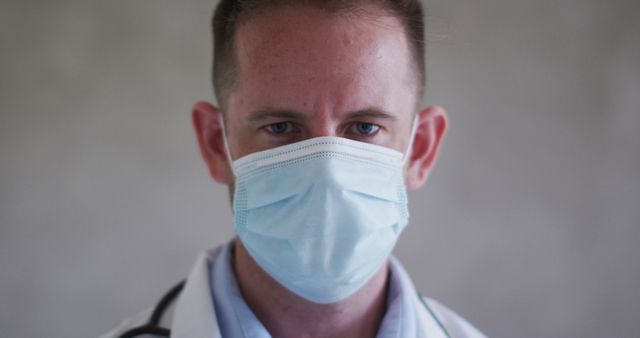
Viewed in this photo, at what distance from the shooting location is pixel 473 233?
1.88 meters

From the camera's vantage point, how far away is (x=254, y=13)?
1115 mm

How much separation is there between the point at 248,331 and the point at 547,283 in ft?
4.32

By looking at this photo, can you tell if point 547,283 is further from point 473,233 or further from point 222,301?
point 222,301

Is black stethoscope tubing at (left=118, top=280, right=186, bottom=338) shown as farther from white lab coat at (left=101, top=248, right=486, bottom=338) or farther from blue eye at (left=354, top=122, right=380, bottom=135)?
blue eye at (left=354, top=122, right=380, bottom=135)

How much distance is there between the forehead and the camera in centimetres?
101

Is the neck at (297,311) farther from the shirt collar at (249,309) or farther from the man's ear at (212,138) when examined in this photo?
the man's ear at (212,138)

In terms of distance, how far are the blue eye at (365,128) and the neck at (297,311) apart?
0.38 metres

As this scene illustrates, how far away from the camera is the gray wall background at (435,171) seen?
70.9 inches

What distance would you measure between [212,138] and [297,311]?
1.56ft

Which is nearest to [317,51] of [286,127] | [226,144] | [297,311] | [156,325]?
[286,127]

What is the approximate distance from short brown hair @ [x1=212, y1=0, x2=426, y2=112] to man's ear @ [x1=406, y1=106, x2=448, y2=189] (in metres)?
0.07

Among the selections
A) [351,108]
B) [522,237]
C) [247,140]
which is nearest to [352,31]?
[351,108]

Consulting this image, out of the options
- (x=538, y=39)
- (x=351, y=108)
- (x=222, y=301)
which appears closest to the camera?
(x=351, y=108)

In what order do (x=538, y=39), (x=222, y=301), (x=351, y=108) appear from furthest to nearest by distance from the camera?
(x=538, y=39) < (x=222, y=301) < (x=351, y=108)
